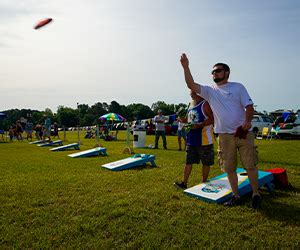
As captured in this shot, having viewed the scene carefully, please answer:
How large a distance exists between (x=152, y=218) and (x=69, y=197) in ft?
5.61

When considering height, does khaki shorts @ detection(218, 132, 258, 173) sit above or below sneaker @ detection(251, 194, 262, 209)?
above

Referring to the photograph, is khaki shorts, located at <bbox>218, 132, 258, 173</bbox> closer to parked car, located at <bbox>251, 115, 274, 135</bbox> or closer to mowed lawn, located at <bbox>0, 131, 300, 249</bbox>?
mowed lawn, located at <bbox>0, 131, 300, 249</bbox>

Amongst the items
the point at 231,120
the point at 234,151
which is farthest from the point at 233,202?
the point at 231,120

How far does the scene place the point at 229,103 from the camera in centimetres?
397

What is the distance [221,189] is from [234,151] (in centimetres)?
85

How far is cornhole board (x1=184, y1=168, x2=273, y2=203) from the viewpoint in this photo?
430 centimetres

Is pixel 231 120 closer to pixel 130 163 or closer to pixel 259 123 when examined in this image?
pixel 130 163

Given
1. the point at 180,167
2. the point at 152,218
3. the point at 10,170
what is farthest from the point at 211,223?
the point at 10,170

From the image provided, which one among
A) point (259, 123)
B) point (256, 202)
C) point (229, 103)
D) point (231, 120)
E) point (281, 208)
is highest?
point (229, 103)

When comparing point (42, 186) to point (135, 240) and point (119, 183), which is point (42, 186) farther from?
point (135, 240)

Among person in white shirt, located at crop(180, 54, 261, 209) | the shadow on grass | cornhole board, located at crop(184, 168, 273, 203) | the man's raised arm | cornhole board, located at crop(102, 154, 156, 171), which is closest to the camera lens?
the shadow on grass

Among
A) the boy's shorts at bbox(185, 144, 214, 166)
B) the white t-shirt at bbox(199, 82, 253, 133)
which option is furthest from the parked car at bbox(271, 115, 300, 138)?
the white t-shirt at bbox(199, 82, 253, 133)

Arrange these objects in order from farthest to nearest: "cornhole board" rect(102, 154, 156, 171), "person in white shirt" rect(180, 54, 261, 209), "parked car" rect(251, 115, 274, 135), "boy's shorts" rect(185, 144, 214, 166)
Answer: "parked car" rect(251, 115, 274, 135) < "cornhole board" rect(102, 154, 156, 171) < "boy's shorts" rect(185, 144, 214, 166) < "person in white shirt" rect(180, 54, 261, 209)

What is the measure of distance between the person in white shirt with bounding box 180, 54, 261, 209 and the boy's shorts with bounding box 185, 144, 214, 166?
3.25 ft
